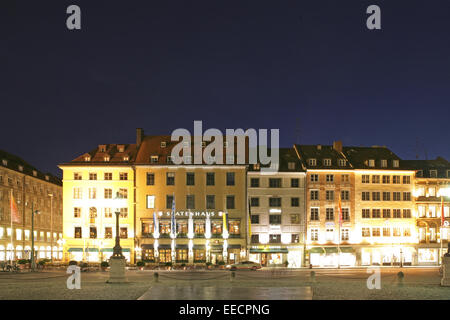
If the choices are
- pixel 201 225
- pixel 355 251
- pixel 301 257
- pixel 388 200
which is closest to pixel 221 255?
pixel 201 225

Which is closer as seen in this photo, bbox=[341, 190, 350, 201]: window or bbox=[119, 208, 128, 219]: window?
bbox=[119, 208, 128, 219]: window

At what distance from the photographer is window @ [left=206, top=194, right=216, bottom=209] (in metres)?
82.8

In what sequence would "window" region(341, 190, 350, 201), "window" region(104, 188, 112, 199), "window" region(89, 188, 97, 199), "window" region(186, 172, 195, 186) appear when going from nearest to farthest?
"window" region(104, 188, 112, 199) < "window" region(89, 188, 97, 199) < "window" region(186, 172, 195, 186) < "window" region(341, 190, 350, 201)

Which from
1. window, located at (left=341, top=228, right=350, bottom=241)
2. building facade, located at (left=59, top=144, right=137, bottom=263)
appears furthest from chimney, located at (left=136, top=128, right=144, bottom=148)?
window, located at (left=341, top=228, right=350, bottom=241)

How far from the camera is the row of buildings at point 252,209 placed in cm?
8181

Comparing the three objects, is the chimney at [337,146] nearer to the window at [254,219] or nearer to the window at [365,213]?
the window at [365,213]

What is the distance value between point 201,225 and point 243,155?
36.4ft

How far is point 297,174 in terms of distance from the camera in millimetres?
84250

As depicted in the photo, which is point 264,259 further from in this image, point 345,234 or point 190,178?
point 190,178

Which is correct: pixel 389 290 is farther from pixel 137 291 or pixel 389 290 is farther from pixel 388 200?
pixel 388 200

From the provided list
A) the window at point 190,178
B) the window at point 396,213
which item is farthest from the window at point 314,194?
the window at point 190,178

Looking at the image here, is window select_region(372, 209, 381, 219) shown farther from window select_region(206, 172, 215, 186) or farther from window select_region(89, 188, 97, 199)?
window select_region(89, 188, 97, 199)

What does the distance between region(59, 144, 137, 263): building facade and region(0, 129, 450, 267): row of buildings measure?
0.13m
